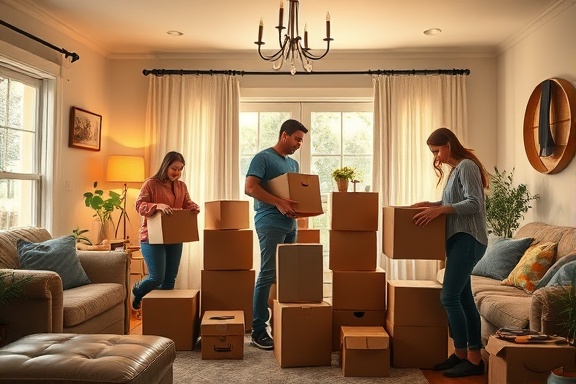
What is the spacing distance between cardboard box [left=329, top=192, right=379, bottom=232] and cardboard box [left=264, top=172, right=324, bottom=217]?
136 millimetres

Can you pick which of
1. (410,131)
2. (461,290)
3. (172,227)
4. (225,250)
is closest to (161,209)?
(172,227)

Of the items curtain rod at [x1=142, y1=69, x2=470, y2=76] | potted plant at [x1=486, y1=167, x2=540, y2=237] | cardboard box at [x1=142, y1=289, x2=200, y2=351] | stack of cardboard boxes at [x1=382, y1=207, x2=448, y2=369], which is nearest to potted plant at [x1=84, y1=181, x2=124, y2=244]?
curtain rod at [x1=142, y1=69, x2=470, y2=76]

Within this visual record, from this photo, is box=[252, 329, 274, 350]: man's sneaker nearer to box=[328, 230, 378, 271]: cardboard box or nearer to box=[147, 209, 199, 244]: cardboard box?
box=[328, 230, 378, 271]: cardboard box

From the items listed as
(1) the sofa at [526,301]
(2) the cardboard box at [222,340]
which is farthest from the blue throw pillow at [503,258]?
(2) the cardboard box at [222,340]

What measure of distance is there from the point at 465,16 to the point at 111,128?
11.2 ft

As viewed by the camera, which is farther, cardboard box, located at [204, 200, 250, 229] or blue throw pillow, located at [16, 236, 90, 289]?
cardboard box, located at [204, 200, 250, 229]

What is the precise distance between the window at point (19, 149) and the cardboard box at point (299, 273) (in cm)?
213

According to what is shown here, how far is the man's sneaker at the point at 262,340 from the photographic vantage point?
3.90m

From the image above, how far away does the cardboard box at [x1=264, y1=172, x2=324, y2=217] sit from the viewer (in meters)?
3.68

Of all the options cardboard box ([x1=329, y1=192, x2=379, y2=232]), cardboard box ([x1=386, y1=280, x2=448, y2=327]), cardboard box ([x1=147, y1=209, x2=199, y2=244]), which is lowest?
cardboard box ([x1=386, y1=280, x2=448, y2=327])

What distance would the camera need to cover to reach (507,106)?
17.8 ft

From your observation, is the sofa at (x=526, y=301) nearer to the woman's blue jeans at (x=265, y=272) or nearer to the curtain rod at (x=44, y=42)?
the woman's blue jeans at (x=265, y=272)

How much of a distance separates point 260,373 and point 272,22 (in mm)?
2831

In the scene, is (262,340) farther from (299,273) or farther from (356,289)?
(356,289)
